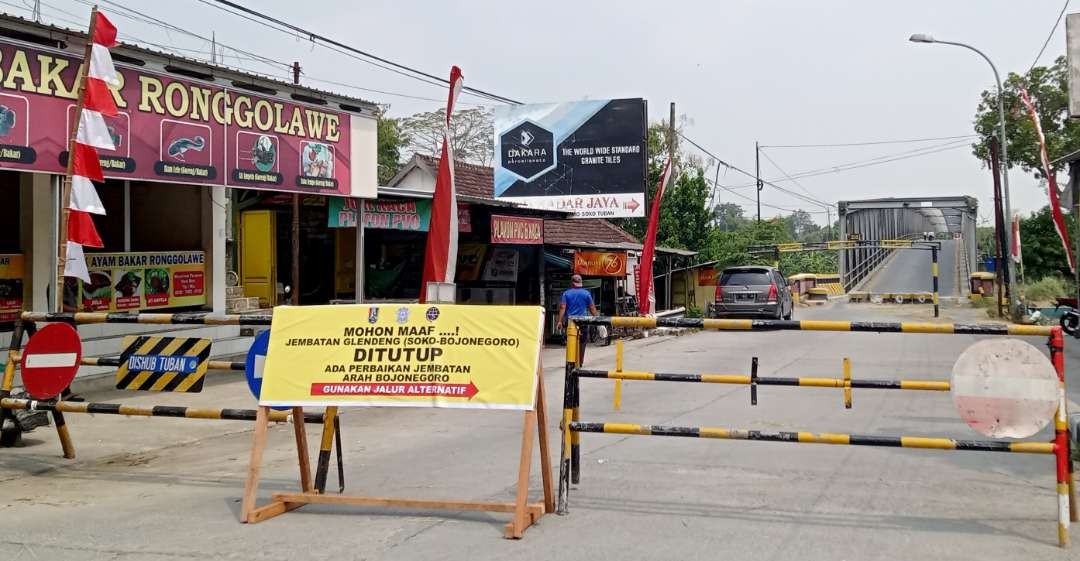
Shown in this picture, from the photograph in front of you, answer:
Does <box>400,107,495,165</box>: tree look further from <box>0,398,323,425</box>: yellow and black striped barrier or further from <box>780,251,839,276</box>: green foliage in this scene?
<box>0,398,323,425</box>: yellow and black striped barrier

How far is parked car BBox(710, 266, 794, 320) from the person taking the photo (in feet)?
88.0

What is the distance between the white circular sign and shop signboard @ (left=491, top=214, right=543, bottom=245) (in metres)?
14.9

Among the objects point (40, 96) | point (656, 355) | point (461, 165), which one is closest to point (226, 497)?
point (40, 96)

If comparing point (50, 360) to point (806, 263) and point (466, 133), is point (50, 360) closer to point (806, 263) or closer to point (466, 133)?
point (466, 133)

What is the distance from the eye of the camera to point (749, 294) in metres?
26.9

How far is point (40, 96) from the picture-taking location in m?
11.8

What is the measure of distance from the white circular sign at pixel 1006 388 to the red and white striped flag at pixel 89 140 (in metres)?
9.11

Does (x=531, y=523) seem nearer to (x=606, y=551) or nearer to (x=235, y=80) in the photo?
(x=606, y=551)

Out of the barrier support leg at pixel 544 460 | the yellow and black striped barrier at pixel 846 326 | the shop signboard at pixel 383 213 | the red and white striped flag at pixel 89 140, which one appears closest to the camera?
the yellow and black striped barrier at pixel 846 326

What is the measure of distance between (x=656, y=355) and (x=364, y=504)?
14407 millimetres

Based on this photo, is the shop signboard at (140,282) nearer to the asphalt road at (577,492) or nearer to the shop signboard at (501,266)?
the asphalt road at (577,492)

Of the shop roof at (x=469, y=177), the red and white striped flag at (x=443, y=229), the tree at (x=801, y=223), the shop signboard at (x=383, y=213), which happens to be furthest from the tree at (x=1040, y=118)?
the tree at (x=801, y=223)

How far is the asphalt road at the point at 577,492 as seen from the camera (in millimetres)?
5605

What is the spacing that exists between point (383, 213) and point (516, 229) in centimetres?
387
